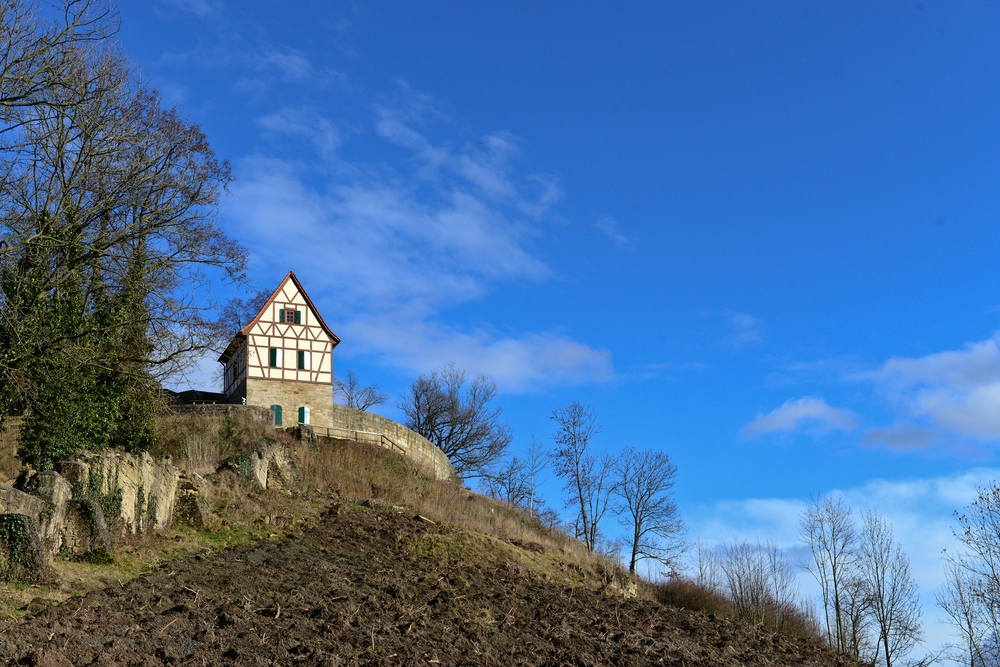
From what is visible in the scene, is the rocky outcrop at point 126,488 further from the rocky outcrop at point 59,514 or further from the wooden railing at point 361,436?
the wooden railing at point 361,436

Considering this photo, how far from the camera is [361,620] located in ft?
36.8

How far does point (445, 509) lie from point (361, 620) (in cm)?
1391

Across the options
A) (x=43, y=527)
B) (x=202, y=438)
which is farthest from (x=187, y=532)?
(x=202, y=438)

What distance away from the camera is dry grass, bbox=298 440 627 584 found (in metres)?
18.5

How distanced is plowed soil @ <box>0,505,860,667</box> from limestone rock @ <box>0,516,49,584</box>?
80 cm

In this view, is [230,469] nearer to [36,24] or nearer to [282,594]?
[282,594]

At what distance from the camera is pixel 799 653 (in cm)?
1520

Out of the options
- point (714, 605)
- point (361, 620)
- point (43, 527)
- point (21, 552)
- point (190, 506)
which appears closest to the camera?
point (361, 620)

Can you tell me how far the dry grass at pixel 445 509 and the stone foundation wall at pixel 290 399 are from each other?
14.5 feet

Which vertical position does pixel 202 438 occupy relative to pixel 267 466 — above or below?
above

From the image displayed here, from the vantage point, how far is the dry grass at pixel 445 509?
18500 mm

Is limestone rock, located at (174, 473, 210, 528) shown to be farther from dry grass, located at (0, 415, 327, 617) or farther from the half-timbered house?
the half-timbered house

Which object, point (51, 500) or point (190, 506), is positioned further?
point (190, 506)

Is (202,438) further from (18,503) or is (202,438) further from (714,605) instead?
(18,503)
